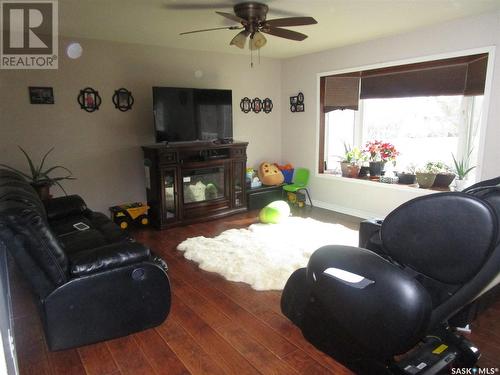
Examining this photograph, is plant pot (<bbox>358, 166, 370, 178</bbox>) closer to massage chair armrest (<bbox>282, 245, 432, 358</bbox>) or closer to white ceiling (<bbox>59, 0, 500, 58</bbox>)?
white ceiling (<bbox>59, 0, 500, 58</bbox>)

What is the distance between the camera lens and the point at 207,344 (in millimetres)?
2162

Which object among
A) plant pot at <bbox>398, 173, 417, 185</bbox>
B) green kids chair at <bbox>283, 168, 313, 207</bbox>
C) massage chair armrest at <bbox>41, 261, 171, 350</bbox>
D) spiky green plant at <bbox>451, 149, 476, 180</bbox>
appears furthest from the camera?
green kids chair at <bbox>283, 168, 313, 207</bbox>

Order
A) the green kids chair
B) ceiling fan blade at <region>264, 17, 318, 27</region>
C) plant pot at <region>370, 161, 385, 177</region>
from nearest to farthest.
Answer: ceiling fan blade at <region>264, 17, 318, 27</region>, plant pot at <region>370, 161, 385, 177</region>, the green kids chair

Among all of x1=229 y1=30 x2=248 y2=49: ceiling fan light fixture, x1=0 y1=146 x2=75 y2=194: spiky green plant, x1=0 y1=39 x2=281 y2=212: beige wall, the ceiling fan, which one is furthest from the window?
x1=0 y1=146 x2=75 y2=194: spiky green plant

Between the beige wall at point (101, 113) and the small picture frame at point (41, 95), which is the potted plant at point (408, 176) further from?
the small picture frame at point (41, 95)

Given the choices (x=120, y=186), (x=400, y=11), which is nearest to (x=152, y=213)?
(x=120, y=186)

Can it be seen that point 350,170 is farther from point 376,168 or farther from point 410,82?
point 410,82

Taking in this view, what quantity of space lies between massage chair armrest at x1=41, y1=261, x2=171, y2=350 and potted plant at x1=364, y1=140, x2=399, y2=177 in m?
3.56

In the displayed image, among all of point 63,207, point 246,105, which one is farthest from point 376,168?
point 63,207

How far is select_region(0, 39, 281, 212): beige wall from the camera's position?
3.79 meters

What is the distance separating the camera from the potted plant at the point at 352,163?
16.4ft

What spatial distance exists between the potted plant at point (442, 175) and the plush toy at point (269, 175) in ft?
6.97

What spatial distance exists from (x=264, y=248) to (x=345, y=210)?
2008 millimetres

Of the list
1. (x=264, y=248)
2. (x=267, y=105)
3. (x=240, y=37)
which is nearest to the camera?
(x=240, y=37)
